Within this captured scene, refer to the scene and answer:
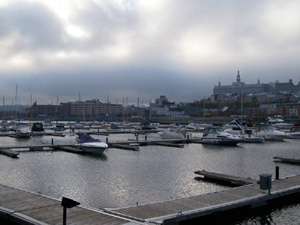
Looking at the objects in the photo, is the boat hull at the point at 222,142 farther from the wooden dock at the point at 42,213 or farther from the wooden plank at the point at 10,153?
the wooden dock at the point at 42,213

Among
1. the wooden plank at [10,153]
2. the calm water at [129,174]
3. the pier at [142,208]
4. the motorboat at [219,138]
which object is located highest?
the motorboat at [219,138]

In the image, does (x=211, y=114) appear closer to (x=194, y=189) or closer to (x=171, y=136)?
(x=171, y=136)

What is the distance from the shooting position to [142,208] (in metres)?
12.8

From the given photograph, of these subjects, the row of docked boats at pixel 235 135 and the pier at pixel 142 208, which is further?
the row of docked boats at pixel 235 135

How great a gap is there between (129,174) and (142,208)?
35.0 ft

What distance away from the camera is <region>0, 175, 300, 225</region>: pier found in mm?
11016

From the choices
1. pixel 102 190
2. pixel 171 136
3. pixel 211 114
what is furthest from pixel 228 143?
pixel 211 114

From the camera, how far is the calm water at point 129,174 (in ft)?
55.3

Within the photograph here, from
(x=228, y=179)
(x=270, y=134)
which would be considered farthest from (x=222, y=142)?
(x=228, y=179)

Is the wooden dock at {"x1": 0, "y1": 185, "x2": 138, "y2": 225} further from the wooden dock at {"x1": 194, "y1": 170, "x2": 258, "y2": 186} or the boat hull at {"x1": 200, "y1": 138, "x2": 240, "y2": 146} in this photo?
the boat hull at {"x1": 200, "y1": 138, "x2": 240, "y2": 146}

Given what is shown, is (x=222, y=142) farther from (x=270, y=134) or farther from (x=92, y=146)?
(x=92, y=146)

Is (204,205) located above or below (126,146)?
above

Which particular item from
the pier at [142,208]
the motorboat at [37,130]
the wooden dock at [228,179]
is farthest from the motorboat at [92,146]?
the motorboat at [37,130]

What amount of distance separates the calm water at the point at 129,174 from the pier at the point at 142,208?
2.97 feet
